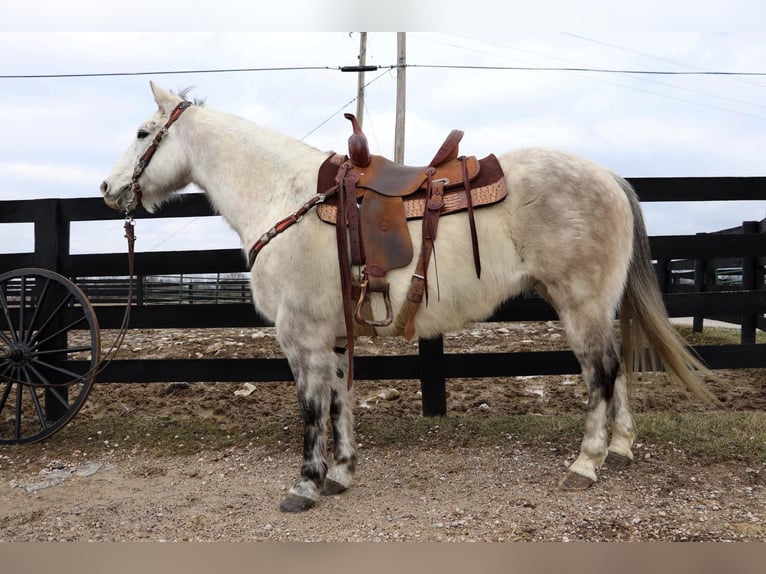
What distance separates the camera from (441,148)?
322 cm

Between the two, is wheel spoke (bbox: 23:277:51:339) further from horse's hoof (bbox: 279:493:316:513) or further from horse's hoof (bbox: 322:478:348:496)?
horse's hoof (bbox: 322:478:348:496)

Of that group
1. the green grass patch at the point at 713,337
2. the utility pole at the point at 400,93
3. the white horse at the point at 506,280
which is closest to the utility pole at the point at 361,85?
the utility pole at the point at 400,93

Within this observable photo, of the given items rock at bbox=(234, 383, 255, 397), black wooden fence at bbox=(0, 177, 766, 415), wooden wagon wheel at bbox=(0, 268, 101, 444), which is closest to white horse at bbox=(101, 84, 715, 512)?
black wooden fence at bbox=(0, 177, 766, 415)

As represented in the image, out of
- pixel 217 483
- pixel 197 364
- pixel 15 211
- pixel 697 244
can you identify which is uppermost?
pixel 15 211

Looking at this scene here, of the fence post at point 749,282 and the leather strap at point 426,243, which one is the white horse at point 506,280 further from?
the fence post at point 749,282

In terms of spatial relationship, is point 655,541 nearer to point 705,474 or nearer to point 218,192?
point 705,474

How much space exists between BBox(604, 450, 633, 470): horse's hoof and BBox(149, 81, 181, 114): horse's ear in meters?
3.71

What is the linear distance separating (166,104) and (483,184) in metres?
2.25

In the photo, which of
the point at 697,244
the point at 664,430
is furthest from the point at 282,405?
the point at 697,244

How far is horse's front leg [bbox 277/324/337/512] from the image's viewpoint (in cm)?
308

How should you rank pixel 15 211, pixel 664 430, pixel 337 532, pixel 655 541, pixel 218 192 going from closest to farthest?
1. pixel 655 541
2. pixel 337 532
3. pixel 218 192
4. pixel 664 430
5. pixel 15 211

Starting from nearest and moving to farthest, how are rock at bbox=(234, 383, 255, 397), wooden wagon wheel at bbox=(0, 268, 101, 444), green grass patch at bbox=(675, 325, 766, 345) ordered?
wooden wagon wheel at bbox=(0, 268, 101, 444) < rock at bbox=(234, 383, 255, 397) < green grass patch at bbox=(675, 325, 766, 345)

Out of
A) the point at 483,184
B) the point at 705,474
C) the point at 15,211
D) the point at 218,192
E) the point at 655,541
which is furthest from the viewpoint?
the point at 15,211

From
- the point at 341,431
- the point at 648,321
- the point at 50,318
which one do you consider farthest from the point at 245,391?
the point at 648,321
